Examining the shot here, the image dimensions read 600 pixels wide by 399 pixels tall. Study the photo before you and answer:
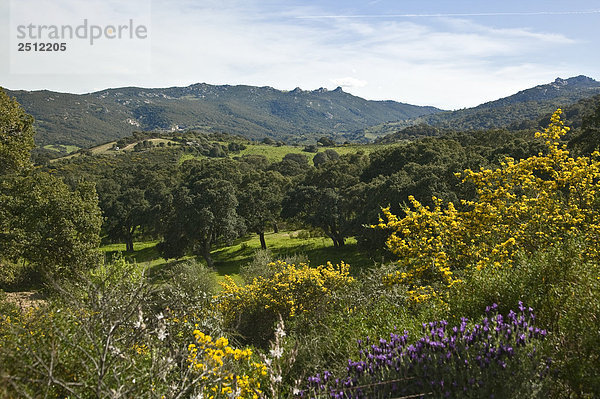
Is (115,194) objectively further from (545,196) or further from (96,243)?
(545,196)

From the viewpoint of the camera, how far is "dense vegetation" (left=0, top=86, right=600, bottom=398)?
167 inches

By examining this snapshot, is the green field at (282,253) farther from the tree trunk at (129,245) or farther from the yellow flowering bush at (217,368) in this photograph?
the yellow flowering bush at (217,368)

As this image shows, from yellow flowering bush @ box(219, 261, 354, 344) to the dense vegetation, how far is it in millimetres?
80

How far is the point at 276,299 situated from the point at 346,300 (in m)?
3.61

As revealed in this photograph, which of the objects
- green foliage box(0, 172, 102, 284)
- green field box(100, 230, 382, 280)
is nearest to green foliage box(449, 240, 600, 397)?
green foliage box(0, 172, 102, 284)

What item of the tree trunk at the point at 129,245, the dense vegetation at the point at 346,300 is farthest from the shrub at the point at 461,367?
the tree trunk at the point at 129,245

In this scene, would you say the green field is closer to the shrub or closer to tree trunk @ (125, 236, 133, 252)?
tree trunk @ (125, 236, 133, 252)

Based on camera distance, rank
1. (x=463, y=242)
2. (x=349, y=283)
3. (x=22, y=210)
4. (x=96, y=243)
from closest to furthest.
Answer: (x=463, y=242) → (x=349, y=283) → (x=22, y=210) → (x=96, y=243)

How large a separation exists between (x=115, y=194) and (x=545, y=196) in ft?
205

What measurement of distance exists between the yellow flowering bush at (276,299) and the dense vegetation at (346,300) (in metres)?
0.08

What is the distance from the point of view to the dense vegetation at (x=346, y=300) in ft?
13.9

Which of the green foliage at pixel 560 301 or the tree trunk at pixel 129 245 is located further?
the tree trunk at pixel 129 245

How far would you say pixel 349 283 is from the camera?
15969 mm

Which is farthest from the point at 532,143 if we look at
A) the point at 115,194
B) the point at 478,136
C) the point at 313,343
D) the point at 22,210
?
the point at 115,194
